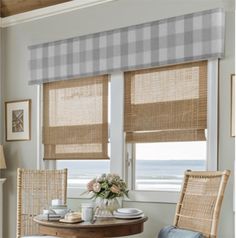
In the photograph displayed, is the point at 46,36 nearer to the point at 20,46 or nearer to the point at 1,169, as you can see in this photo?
the point at 20,46

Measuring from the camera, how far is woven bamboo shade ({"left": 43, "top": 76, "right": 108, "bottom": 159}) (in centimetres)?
441

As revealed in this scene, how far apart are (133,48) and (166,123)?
773mm

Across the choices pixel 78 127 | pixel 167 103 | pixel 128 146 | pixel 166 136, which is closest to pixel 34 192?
pixel 78 127

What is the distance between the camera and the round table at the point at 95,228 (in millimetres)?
3359

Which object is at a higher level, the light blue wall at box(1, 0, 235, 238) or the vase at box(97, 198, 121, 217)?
the light blue wall at box(1, 0, 235, 238)

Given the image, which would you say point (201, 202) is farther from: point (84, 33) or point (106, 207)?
point (84, 33)

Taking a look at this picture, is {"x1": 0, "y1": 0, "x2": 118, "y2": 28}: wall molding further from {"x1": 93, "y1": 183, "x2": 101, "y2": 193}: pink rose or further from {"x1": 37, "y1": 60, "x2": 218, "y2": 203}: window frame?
{"x1": 93, "y1": 183, "x2": 101, "y2": 193}: pink rose

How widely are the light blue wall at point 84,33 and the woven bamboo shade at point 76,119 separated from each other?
21 cm

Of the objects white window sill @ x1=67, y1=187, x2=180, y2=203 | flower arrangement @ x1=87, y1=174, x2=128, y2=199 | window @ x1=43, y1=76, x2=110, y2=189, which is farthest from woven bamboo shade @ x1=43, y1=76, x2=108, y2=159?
flower arrangement @ x1=87, y1=174, x2=128, y2=199

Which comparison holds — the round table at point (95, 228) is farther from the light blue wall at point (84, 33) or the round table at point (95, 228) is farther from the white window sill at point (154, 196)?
the light blue wall at point (84, 33)

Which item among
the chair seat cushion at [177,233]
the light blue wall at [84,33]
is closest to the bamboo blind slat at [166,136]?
the light blue wall at [84,33]

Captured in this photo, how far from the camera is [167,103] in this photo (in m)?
4.01

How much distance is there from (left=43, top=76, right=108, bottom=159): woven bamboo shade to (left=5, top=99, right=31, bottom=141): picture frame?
0.76 feet

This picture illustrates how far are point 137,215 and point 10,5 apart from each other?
278 centimetres
